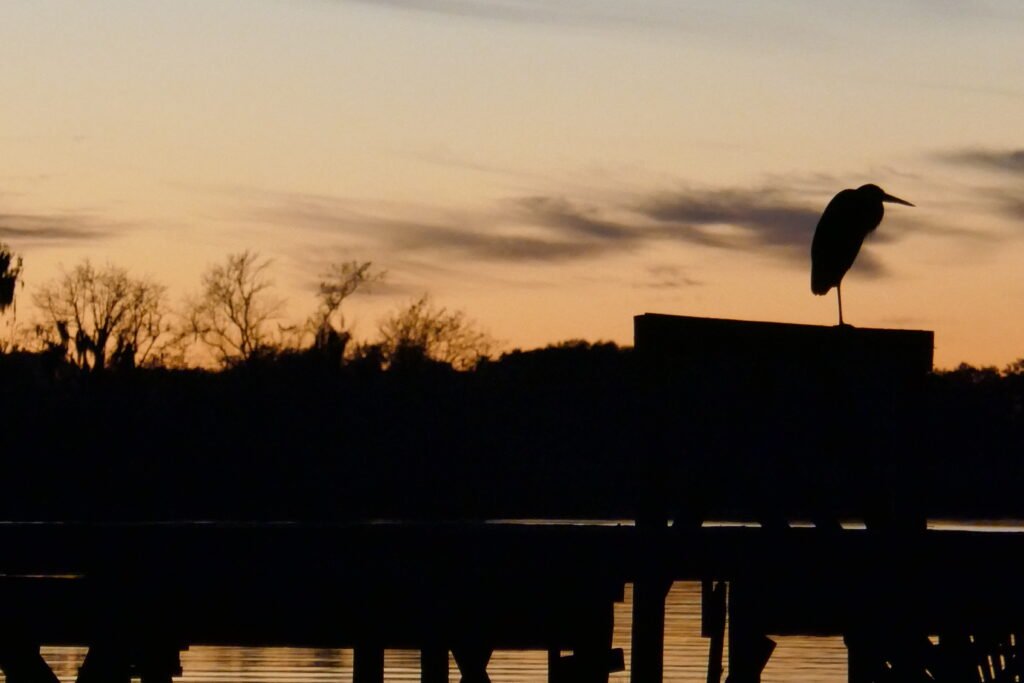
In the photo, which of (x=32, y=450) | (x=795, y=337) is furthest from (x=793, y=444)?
(x=32, y=450)

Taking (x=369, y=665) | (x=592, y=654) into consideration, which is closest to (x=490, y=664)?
(x=369, y=665)

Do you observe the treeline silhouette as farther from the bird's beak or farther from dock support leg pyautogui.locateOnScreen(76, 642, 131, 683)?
dock support leg pyautogui.locateOnScreen(76, 642, 131, 683)

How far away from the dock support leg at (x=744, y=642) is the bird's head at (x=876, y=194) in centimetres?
564

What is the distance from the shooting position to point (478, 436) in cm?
6894

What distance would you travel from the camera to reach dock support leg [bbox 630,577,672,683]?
29.0 feet

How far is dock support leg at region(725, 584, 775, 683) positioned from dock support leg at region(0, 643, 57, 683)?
3517 mm

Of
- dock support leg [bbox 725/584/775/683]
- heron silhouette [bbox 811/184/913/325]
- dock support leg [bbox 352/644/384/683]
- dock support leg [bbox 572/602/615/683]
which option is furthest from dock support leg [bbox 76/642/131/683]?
heron silhouette [bbox 811/184/913/325]

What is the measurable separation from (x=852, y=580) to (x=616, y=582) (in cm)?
119

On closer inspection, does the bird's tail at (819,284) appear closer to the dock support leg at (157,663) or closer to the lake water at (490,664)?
the lake water at (490,664)

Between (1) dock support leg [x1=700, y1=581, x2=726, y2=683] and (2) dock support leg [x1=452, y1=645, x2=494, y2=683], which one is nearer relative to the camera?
(2) dock support leg [x1=452, y1=645, x2=494, y2=683]

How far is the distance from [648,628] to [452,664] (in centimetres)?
924

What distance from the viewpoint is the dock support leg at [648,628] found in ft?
29.0

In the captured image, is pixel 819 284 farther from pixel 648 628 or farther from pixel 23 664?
pixel 23 664

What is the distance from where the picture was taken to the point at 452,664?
18094 mm
